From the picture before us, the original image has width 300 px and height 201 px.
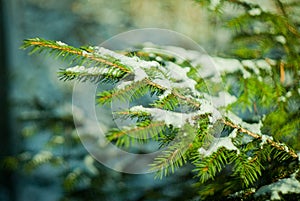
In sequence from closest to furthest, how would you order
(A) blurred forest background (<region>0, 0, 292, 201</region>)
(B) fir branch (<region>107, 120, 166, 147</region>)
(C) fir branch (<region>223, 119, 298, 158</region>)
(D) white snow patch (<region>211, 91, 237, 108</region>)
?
(B) fir branch (<region>107, 120, 166, 147</region>) < (C) fir branch (<region>223, 119, 298, 158</region>) < (D) white snow patch (<region>211, 91, 237, 108</region>) < (A) blurred forest background (<region>0, 0, 292, 201</region>)

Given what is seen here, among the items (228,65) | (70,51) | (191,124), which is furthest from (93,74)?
(228,65)

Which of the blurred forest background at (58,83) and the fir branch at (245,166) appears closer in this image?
the fir branch at (245,166)

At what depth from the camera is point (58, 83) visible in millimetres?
2604

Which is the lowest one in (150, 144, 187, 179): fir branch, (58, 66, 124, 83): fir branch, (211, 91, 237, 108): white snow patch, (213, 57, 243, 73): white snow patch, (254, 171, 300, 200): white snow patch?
(254, 171, 300, 200): white snow patch

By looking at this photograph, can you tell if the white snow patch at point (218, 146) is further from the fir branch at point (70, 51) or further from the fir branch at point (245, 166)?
the fir branch at point (70, 51)

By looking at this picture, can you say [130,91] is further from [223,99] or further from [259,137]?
[223,99]

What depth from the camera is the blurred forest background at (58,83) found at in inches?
57.4

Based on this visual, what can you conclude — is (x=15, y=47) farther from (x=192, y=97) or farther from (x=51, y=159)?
(x=192, y=97)

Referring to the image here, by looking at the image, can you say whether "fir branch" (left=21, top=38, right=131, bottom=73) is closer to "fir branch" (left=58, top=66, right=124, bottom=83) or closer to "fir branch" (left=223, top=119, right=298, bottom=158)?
"fir branch" (left=58, top=66, right=124, bottom=83)

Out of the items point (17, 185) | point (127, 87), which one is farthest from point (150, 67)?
point (17, 185)

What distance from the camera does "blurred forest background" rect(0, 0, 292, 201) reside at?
1.46 meters

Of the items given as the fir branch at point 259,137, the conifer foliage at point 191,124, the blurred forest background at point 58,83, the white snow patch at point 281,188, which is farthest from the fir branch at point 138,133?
the blurred forest background at point 58,83

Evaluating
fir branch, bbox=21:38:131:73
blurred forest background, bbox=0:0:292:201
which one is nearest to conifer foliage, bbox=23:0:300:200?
fir branch, bbox=21:38:131:73

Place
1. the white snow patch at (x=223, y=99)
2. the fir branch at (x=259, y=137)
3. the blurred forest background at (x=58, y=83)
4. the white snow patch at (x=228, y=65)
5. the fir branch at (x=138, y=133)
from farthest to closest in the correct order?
1. the blurred forest background at (x=58, y=83)
2. the white snow patch at (x=228, y=65)
3. the white snow patch at (x=223, y=99)
4. the fir branch at (x=259, y=137)
5. the fir branch at (x=138, y=133)
